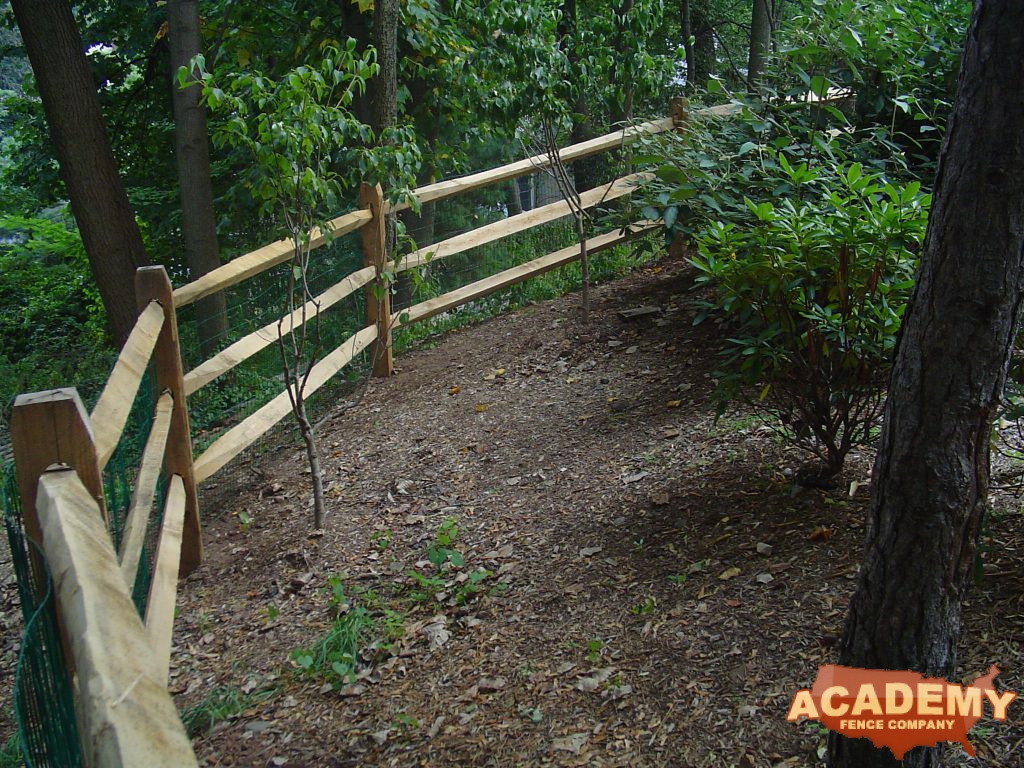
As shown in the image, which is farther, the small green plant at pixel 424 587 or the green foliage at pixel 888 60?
the green foliage at pixel 888 60

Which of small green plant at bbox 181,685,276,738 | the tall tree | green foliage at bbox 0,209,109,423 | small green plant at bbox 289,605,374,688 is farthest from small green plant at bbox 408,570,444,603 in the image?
the tall tree

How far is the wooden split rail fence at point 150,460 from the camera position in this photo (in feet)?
3.30

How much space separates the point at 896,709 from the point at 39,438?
82.7 inches

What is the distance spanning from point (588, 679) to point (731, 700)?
56 cm

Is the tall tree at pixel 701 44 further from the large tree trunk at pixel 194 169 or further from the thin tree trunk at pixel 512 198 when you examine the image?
the large tree trunk at pixel 194 169

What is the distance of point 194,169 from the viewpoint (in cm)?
797

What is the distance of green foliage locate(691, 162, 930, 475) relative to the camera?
11.4 ft

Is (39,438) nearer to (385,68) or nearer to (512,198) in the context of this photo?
(385,68)

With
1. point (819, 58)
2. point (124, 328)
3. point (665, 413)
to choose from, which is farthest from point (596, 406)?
point (124, 328)

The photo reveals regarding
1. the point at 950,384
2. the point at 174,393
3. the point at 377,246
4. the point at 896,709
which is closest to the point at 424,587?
the point at 174,393

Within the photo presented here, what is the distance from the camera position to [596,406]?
574cm

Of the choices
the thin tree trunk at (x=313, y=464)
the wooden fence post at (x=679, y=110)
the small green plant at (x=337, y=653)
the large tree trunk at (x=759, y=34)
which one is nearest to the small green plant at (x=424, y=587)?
the small green plant at (x=337, y=653)

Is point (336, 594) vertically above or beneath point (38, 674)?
beneath

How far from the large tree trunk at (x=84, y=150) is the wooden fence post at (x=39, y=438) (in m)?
6.08
